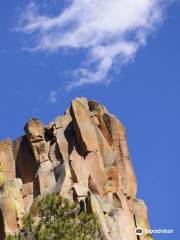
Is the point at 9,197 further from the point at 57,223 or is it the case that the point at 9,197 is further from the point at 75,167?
the point at 57,223

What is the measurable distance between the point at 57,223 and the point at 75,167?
64.7 feet

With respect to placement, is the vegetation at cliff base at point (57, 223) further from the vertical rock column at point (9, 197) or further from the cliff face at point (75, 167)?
the vertical rock column at point (9, 197)

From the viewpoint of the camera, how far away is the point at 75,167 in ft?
267

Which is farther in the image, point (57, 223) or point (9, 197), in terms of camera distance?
point (9, 197)

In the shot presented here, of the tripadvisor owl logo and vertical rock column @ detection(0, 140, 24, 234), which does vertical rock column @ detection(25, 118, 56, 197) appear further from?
the tripadvisor owl logo

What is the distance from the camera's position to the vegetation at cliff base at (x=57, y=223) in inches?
2415

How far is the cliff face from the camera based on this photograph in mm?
78875

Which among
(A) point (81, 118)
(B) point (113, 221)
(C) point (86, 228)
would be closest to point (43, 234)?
(C) point (86, 228)

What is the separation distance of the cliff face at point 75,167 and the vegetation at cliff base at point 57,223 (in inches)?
502

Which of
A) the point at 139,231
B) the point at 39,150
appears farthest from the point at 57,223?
the point at 39,150

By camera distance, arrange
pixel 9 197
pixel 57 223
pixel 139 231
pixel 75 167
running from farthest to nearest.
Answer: pixel 75 167 < pixel 139 231 < pixel 9 197 < pixel 57 223

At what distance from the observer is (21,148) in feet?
283

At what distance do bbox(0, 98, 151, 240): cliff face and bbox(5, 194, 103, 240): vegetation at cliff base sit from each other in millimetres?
12744

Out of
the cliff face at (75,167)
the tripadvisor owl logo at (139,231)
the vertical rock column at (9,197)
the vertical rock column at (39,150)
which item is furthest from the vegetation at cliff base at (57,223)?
the vertical rock column at (39,150)
